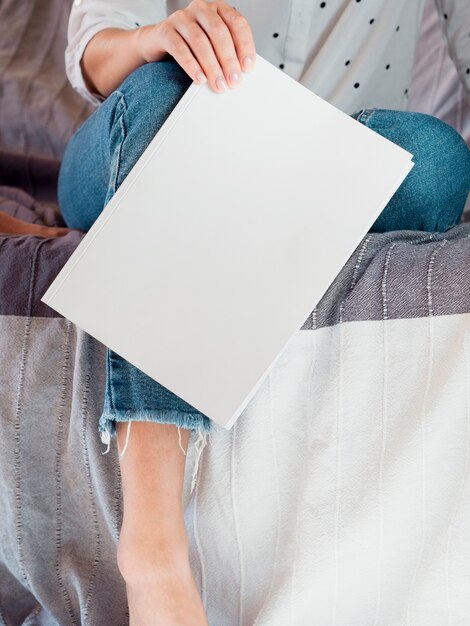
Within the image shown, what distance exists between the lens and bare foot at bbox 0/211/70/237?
2.99 ft

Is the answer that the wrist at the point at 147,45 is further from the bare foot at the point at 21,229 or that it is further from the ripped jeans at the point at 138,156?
the bare foot at the point at 21,229

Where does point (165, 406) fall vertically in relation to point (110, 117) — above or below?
below

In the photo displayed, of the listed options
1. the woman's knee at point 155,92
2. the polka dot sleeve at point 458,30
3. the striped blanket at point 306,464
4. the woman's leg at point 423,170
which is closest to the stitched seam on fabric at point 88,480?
the striped blanket at point 306,464

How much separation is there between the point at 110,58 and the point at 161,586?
1.81ft

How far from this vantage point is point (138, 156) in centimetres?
63

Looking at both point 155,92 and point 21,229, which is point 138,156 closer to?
point 155,92

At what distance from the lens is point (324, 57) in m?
0.87

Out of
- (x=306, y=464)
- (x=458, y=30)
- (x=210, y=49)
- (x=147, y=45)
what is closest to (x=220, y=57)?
(x=210, y=49)

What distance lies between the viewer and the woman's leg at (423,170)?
728 mm

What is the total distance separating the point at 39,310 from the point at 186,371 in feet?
0.68

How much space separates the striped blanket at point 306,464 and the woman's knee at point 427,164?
0.05 m

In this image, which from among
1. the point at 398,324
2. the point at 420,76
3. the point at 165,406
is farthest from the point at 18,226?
the point at 420,76

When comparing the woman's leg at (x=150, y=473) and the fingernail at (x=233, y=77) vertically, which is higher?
the fingernail at (x=233, y=77)

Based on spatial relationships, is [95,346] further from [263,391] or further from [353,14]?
[353,14]
